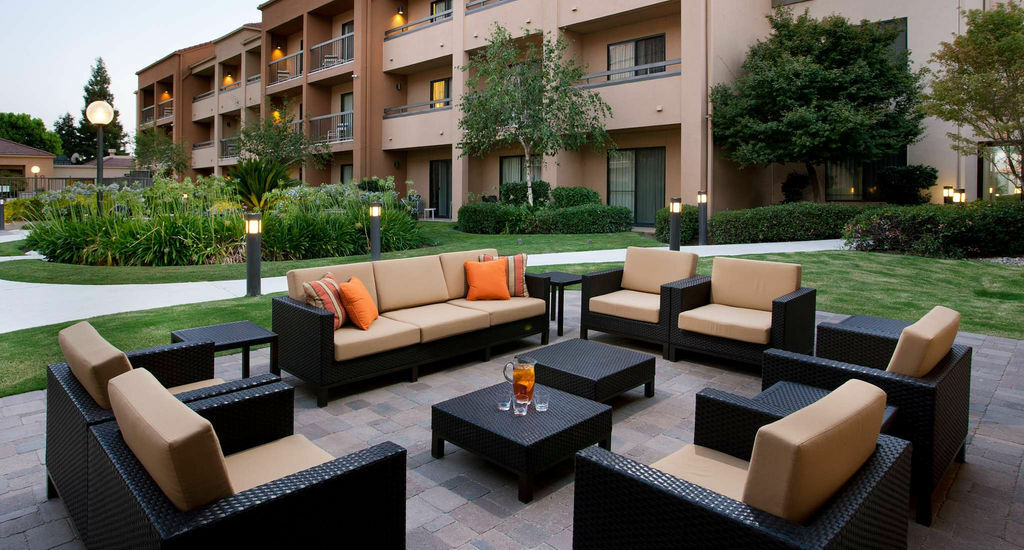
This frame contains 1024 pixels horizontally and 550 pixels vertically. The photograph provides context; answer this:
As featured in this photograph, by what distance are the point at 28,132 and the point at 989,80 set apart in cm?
6572

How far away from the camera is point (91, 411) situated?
259 cm

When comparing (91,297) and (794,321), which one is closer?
(794,321)

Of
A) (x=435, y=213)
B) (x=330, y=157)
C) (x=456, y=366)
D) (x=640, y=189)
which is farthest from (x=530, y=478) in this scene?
(x=330, y=157)

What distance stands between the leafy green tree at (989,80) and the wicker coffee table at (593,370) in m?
11.2

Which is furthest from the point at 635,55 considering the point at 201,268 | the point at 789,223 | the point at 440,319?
the point at 440,319

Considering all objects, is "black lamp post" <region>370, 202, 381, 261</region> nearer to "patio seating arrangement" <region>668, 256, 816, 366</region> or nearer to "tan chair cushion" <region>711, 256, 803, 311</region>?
"patio seating arrangement" <region>668, 256, 816, 366</region>

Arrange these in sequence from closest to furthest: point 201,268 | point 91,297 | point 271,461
Answer: point 271,461
point 91,297
point 201,268

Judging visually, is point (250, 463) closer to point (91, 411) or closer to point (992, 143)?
point (91, 411)

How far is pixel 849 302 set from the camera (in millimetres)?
7984

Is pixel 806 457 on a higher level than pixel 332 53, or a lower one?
lower

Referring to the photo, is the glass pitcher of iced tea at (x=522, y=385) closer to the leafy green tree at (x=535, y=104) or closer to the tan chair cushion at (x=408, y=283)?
the tan chair cushion at (x=408, y=283)

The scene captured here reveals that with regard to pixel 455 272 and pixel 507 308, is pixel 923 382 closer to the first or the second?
pixel 507 308

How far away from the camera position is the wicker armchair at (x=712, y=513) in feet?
6.01

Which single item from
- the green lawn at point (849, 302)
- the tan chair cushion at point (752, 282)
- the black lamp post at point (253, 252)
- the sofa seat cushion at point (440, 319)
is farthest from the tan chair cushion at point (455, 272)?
the black lamp post at point (253, 252)
